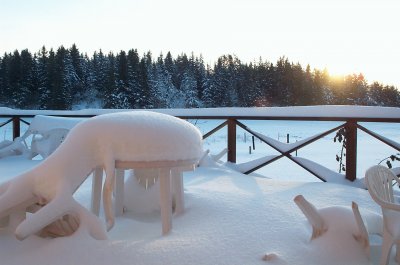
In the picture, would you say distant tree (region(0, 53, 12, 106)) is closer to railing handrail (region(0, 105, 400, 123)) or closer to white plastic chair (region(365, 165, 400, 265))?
railing handrail (region(0, 105, 400, 123))

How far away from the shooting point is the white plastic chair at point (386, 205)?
4.95 ft

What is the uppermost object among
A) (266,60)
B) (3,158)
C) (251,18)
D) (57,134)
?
(266,60)

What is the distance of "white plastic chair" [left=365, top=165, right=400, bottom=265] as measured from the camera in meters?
1.51

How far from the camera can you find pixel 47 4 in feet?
20.4

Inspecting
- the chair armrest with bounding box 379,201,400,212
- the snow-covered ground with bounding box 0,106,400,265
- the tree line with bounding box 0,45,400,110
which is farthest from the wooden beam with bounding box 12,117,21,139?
the tree line with bounding box 0,45,400,110

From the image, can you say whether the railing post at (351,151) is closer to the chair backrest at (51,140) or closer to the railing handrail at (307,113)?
the railing handrail at (307,113)

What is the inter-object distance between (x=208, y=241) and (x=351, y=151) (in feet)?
8.39

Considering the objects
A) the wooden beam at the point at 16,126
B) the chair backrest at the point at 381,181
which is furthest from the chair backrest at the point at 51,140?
the chair backrest at the point at 381,181

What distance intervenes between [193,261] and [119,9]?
207 inches

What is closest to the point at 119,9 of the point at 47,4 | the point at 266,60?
the point at 47,4

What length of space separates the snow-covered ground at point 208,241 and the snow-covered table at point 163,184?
75 millimetres

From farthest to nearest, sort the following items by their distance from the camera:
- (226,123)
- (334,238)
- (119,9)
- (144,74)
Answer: (144,74) → (119,9) → (226,123) → (334,238)

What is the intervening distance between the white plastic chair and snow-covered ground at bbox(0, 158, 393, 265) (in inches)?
5.4

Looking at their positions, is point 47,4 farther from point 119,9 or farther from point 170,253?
point 170,253
